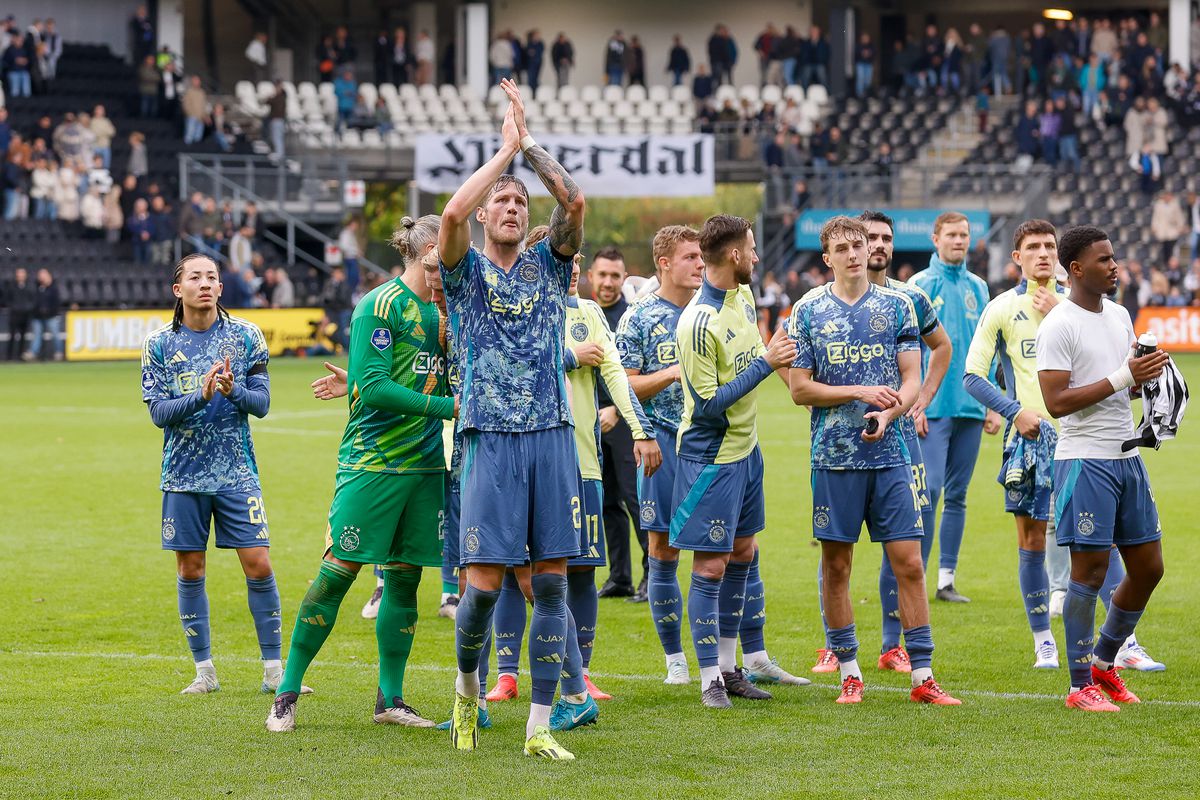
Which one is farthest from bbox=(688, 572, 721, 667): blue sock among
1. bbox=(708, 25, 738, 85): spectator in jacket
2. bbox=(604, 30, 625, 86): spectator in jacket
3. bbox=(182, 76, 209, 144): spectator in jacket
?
bbox=(604, 30, 625, 86): spectator in jacket

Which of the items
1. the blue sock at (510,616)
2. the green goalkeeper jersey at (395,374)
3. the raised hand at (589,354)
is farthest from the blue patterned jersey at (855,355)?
the green goalkeeper jersey at (395,374)

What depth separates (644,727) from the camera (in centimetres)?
669

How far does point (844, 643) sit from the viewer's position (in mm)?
7168

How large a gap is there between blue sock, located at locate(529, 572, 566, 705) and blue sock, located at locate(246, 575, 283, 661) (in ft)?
5.24

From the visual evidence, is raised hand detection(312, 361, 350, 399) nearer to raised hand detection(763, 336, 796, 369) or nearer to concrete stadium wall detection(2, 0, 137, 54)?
raised hand detection(763, 336, 796, 369)

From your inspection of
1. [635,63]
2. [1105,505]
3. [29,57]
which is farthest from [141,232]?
[1105,505]

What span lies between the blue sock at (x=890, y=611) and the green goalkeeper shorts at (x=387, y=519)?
2.47 metres

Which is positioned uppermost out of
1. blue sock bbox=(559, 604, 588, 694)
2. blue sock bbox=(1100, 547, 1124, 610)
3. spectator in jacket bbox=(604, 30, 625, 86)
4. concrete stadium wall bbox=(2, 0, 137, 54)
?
concrete stadium wall bbox=(2, 0, 137, 54)

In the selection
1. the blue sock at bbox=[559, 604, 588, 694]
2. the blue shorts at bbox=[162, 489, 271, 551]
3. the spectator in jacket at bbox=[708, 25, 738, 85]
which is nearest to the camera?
the blue sock at bbox=[559, 604, 588, 694]

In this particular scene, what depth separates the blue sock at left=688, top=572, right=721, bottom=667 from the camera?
712 centimetres

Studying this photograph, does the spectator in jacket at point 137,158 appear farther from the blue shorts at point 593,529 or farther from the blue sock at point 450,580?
the blue shorts at point 593,529

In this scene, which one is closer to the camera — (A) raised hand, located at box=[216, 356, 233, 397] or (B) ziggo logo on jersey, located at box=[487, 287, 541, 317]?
(B) ziggo logo on jersey, located at box=[487, 287, 541, 317]

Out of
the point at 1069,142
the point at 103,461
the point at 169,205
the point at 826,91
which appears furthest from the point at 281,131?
the point at 103,461

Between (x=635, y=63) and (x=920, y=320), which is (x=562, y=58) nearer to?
(x=635, y=63)
